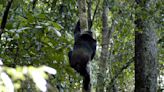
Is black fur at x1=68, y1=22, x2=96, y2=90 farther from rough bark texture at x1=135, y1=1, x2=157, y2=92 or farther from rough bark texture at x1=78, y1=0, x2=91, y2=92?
rough bark texture at x1=135, y1=1, x2=157, y2=92

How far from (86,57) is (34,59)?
43 centimetres

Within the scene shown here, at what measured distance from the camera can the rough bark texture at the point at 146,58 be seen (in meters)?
4.05

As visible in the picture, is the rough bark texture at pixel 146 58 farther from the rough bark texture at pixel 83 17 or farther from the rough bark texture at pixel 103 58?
the rough bark texture at pixel 83 17

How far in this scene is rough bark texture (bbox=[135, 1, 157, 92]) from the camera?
405cm

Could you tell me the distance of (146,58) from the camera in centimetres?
411

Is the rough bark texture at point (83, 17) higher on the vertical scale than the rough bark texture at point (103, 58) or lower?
higher

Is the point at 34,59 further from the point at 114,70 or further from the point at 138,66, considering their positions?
the point at 114,70

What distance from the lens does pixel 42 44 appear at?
2412mm

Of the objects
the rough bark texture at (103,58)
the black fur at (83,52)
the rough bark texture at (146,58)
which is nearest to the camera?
the black fur at (83,52)

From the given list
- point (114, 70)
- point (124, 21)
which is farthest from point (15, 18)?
point (114, 70)

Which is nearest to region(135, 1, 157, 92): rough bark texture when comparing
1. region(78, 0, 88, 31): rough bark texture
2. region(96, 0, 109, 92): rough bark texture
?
region(96, 0, 109, 92): rough bark texture

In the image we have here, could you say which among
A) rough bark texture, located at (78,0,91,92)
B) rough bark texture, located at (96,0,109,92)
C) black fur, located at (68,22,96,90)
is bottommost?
rough bark texture, located at (96,0,109,92)

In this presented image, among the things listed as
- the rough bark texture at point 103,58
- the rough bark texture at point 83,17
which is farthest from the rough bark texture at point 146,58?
the rough bark texture at point 83,17

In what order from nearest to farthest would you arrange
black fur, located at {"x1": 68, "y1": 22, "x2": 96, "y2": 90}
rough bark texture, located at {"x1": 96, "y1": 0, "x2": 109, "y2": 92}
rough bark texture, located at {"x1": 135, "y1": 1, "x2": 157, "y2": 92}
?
black fur, located at {"x1": 68, "y1": 22, "x2": 96, "y2": 90}
rough bark texture, located at {"x1": 135, "y1": 1, "x2": 157, "y2": 92}
rough bark texture, located at {"x1": 96, "y1": 0, "x2": 109, "y2": 92}
